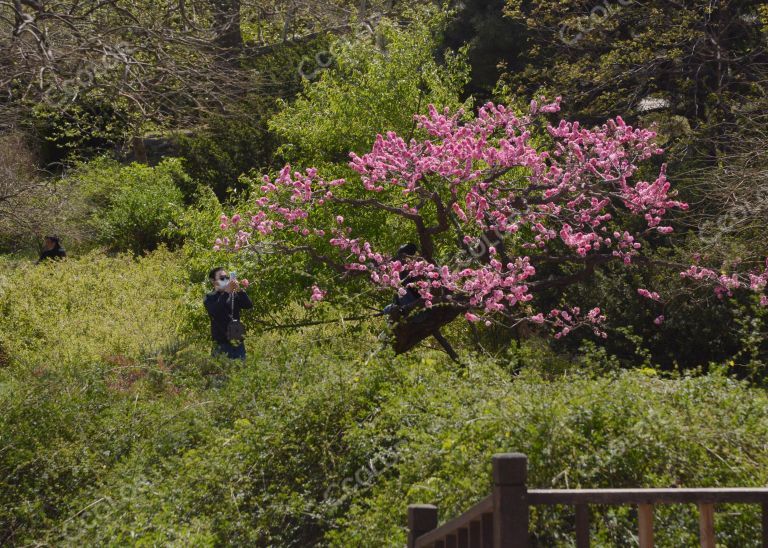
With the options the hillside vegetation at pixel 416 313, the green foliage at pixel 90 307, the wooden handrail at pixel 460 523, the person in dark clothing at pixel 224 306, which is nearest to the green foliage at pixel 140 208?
the hillside vegetation at pixel 416 313

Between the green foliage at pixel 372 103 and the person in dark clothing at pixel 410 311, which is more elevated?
→ the green foliage at pixel 372 103

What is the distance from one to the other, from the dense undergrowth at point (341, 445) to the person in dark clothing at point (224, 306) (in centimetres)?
82

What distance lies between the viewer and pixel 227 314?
10297 mm

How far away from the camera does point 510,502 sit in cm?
285

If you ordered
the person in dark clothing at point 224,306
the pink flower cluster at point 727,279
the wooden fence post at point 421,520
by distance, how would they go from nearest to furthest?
the wooden fence post at point 421,520 < the pink flower cluster at point 727,279 < the person in dark clothing at point 224,306

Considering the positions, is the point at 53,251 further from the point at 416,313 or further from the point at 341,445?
the point at 341,445

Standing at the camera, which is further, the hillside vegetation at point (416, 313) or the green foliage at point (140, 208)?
the green foliage at point (140, 208)

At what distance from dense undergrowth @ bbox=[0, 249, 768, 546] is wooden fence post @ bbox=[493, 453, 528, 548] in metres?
1.43

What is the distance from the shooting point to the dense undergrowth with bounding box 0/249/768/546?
15.2 feet

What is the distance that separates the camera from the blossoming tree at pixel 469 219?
9180 millimetres

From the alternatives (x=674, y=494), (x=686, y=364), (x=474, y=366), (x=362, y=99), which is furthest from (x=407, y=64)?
(x=674, y=494)

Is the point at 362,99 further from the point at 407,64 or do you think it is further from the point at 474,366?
the point at 474,366

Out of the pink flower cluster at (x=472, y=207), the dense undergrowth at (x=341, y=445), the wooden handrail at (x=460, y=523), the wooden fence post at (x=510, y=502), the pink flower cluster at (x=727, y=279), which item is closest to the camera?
the wooden fence post at (x=510, y=502)

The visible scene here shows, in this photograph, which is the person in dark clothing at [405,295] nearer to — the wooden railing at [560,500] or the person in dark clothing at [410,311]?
the person in dark clothing at [410,311]
